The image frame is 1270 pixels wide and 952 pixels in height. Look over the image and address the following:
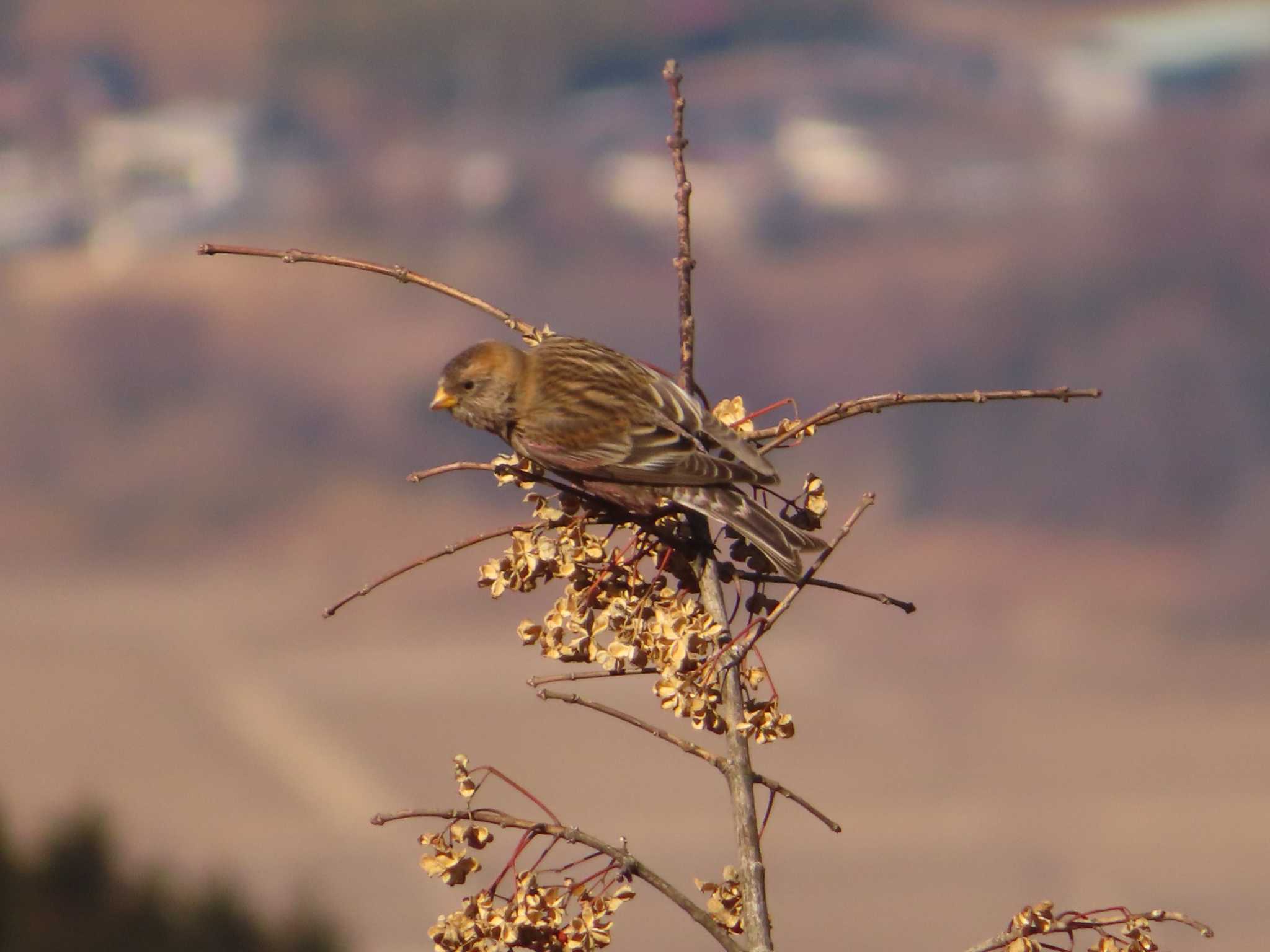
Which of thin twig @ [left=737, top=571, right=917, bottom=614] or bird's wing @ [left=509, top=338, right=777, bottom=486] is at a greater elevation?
bird's wing @ [left=509, top=338, right=777, bottom=486]

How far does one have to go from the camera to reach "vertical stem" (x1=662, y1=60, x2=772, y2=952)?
224 cm

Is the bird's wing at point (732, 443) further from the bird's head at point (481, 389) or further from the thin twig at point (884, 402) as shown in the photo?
the bird's head at point (481, 389)

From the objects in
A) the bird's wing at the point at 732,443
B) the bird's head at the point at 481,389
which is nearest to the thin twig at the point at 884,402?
the bird's wing at the point at 732,443

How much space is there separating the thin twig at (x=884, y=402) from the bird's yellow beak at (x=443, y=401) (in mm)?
1356

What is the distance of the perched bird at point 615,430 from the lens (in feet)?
9.36

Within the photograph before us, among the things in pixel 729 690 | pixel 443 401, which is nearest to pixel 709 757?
pixel 729 690

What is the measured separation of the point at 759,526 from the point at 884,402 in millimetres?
386

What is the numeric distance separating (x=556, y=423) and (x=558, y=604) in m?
1.17

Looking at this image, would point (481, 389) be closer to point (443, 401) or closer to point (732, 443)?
point (443, 401)

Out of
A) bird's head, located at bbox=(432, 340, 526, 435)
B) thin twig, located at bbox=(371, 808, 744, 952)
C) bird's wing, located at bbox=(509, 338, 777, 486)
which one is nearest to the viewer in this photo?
thin twig, located at bbox=(371, 808, 744, 952)

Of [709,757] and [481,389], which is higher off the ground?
[481,389]

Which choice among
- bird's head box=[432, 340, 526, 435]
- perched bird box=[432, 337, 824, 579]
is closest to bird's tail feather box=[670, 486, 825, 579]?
perched bird box=[432, 337, 824, 579]

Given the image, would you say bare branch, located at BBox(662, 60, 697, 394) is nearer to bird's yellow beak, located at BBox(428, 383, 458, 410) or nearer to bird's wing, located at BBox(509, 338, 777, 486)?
bird's wing, located at BBox(509, 338, 777, 486)

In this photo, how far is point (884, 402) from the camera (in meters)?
2.51
